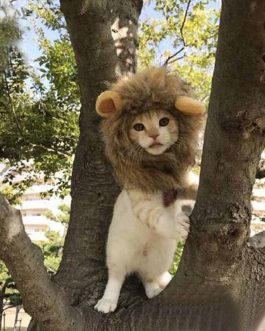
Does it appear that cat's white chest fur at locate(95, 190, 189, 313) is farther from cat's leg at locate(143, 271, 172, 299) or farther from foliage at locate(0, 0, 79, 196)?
foliage at locate(0, 0, 79, 196)

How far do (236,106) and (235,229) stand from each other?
40cm

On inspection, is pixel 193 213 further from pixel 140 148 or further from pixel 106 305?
pixel 106 305

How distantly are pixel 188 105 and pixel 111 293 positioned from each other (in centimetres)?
86

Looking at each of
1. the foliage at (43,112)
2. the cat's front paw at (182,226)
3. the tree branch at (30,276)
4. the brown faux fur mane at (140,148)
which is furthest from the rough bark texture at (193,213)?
the foliage at (43,112)

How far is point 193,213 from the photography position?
4.68 feet

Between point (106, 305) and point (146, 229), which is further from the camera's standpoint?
point (146, 229)

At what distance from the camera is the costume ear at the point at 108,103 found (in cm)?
175

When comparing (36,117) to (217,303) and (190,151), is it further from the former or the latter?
(217,303)

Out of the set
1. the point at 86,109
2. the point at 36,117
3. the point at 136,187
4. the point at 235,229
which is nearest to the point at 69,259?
the point at 136,187

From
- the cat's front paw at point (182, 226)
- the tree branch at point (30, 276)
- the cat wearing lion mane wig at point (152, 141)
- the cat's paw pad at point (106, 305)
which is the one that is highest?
the cat wearing lion mane wig at point (152, 141)

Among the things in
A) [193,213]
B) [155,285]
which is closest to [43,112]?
[155,285]

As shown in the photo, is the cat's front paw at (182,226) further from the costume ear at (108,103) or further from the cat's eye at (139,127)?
the costume ear at (108,103)

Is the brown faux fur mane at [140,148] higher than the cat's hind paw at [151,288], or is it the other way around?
the brown faux fur mane at [140,148]

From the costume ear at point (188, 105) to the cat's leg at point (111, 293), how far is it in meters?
0.79
